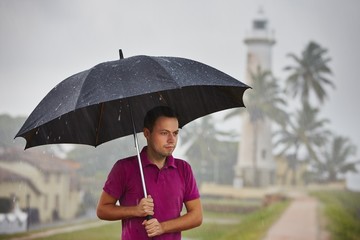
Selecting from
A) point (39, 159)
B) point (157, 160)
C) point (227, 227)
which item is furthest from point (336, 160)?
point (157, 160)

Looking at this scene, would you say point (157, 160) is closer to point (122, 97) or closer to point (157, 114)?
point (157, 114)

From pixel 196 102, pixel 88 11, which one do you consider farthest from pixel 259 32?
pixel 196 102

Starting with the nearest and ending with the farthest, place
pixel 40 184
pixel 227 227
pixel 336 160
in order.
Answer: pixel 40 184
pixel 336 160
pixel 227 227

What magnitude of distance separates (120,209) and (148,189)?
0.38 feet

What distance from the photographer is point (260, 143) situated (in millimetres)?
9344

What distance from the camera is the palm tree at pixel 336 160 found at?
8.91 m

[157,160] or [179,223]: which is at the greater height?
[157,160]

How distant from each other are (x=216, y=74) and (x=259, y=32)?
6.39 meters

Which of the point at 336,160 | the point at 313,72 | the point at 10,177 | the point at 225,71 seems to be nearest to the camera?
the point at 10,177

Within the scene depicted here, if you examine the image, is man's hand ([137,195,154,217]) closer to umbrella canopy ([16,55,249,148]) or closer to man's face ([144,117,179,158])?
man's face ([144,117,179,158])

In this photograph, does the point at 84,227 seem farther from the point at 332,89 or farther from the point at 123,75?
the point at 123,75

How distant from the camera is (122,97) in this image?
247 cm

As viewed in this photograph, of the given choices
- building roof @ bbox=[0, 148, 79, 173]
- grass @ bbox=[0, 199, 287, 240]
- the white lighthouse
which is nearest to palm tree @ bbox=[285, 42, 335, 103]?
the white lighthouse

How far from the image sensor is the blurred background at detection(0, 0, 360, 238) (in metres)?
8.99
